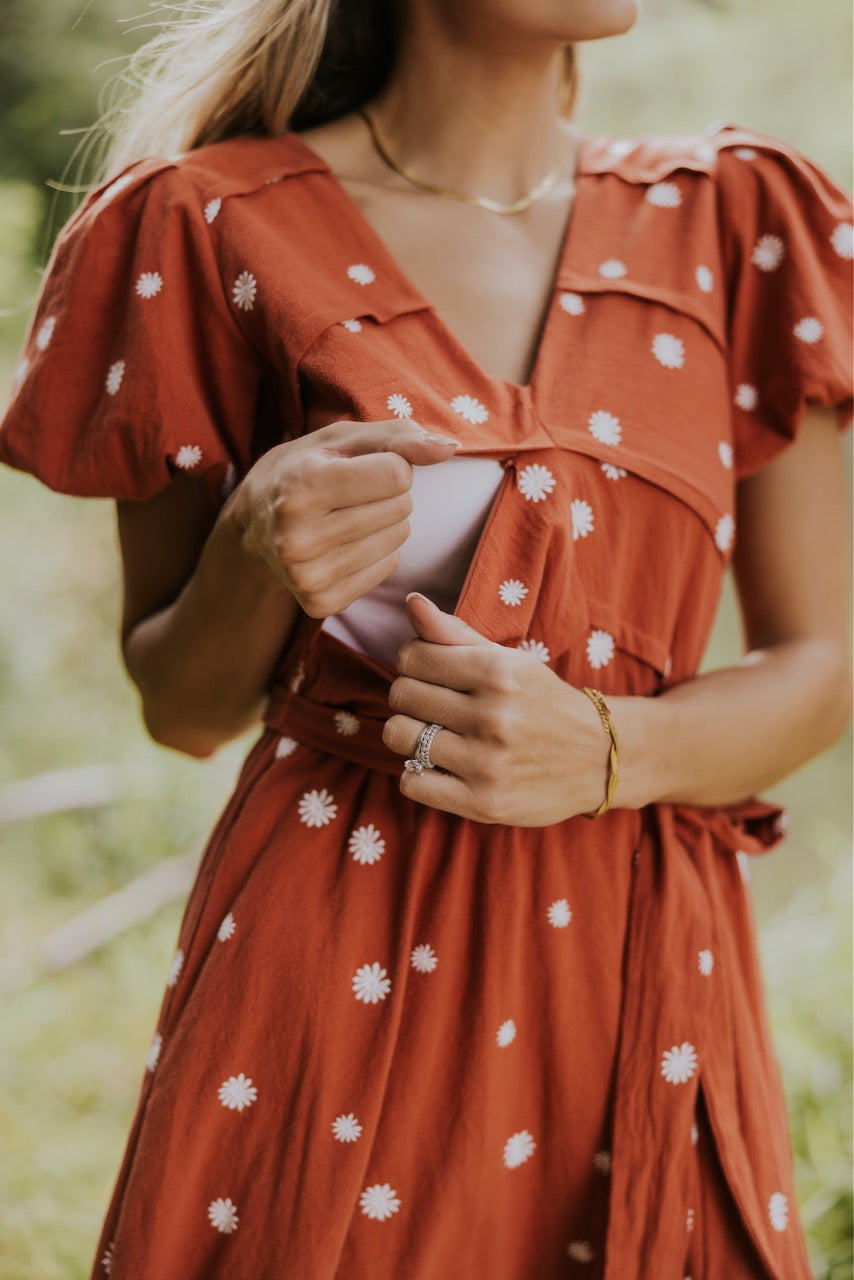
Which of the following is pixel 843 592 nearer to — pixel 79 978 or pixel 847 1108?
pixel 847 1108

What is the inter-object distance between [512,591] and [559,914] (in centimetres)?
26

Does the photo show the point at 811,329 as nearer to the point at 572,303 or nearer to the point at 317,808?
the point at 572,303

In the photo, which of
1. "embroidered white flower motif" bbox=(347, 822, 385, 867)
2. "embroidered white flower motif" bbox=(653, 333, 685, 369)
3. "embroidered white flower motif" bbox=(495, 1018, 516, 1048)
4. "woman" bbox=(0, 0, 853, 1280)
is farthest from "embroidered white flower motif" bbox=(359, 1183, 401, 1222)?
"embroidered white flower motif" bbox=(653, 333, 685, 369)

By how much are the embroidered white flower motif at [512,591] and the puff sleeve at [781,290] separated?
0.30m

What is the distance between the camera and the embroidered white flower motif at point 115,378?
99 centimetres

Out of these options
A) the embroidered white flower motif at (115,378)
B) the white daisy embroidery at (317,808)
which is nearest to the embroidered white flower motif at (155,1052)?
the white daisy embroidery at (317,808)

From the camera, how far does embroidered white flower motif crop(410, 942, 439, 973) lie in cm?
89

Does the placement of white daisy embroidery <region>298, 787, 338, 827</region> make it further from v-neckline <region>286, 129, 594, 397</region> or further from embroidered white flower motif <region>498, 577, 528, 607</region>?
v-neckline <region>286, 129, 594, 397</region>

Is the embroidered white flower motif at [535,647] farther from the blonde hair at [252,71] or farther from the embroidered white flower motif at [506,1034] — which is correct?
the blonde hair at [252,71]

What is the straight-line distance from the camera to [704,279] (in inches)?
39.9

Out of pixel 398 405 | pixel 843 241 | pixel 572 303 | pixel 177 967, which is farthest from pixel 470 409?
pixel 177 967

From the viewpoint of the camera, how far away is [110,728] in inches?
128

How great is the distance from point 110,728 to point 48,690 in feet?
0.76

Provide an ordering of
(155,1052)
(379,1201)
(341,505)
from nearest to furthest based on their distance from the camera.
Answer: (341,505)
(379,1201)
(155,1052)
